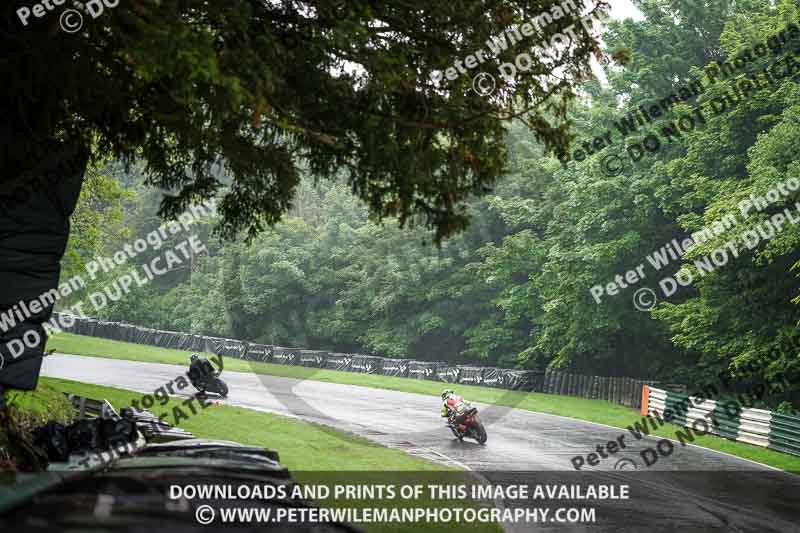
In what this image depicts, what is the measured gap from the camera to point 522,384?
3969 cm

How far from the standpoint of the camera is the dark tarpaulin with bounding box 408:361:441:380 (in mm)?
44531

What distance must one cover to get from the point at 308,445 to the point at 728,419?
13.4m

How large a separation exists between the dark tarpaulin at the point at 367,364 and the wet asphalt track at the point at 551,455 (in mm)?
13924

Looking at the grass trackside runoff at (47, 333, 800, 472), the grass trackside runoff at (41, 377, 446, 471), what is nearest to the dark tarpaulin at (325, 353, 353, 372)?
the grass trackside runoff at (47, 333, 800, 472)

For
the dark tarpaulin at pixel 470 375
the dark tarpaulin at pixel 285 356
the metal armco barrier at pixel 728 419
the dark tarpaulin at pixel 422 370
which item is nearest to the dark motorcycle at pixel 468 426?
the metal armco barrier at pixel 728 419

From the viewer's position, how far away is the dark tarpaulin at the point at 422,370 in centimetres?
4453

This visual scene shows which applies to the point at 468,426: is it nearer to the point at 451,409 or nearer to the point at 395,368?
the point at 451,409

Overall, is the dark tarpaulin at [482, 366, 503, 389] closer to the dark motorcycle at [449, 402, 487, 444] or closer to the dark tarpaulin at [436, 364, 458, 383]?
the dark tarpaulin at [436, 364, 458, 383]

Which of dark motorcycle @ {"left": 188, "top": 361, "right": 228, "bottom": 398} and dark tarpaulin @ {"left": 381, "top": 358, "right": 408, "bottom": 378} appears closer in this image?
dark motorcycle @ {"left": 188, "top": 361, "right": 228, "bottom": 398}

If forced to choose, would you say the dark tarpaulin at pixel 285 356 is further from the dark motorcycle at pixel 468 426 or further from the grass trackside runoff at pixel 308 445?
the dark motorcycle at pixel 468 426

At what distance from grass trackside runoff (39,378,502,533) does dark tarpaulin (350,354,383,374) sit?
84.1 ft

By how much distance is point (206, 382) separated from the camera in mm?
24750

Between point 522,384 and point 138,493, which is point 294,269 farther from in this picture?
point 138,493

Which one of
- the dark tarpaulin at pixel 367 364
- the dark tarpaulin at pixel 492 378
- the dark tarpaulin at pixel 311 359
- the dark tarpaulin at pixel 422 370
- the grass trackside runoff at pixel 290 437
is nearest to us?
the grass trackside runoff at pixel 290 437
